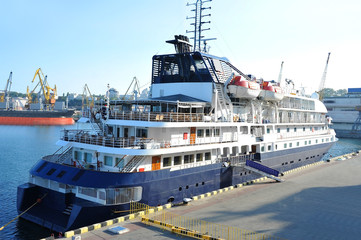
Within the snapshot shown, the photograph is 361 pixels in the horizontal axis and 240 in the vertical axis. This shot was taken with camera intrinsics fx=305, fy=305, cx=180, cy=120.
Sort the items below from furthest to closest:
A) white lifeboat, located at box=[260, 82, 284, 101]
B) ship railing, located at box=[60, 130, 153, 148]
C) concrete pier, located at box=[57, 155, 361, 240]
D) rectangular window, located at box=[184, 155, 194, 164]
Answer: white lifeboat, located at box=[260, 82, 284, 101] < rectangular window, located at box=[184, 155, 194, 164] < ship railing, located at box=[60, 130, 153, 148] < concrete pier, located at box=[57, 155, 361, 240]

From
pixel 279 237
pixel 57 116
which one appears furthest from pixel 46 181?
pixel 57 116

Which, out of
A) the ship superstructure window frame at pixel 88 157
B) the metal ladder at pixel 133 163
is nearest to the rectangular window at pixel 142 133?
the metal ladder at pixel 133 163

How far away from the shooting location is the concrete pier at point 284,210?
52.2 feet

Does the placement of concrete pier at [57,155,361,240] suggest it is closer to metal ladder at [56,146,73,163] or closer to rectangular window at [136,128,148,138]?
rectangular window at [136,128,148,138]

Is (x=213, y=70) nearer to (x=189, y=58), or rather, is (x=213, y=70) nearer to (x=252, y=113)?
(x=189, y=58)

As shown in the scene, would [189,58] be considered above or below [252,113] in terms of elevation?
above

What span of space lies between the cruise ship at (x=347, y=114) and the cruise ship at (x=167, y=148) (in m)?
82.3

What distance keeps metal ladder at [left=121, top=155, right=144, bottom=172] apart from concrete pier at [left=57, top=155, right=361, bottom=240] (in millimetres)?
3786

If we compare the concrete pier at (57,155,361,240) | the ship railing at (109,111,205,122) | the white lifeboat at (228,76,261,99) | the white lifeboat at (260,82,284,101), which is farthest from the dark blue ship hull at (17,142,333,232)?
the white lifeboat at (260,82,284,101)

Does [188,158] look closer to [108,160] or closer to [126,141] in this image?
[126,141]

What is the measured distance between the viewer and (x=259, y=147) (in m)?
31.5

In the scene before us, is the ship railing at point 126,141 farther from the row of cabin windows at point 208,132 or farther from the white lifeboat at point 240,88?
the white lifeboat at point 240,88

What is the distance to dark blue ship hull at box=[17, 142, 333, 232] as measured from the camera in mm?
18453

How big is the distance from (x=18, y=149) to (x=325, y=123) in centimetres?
5364
